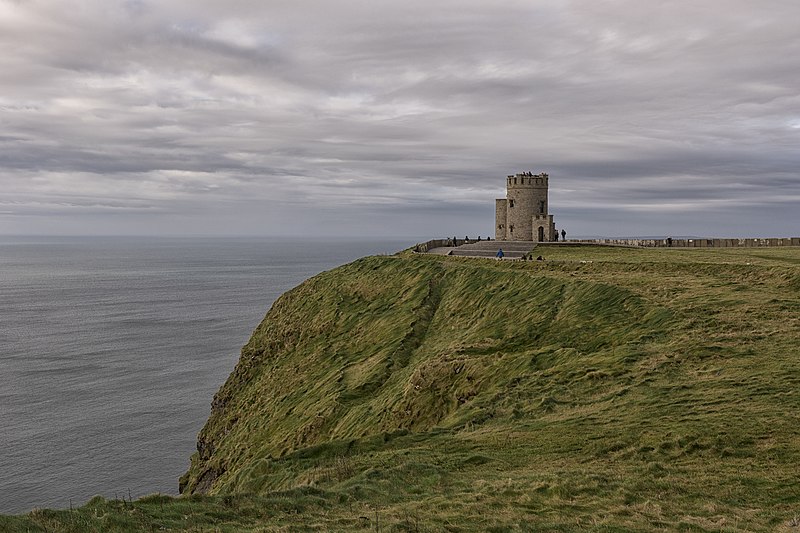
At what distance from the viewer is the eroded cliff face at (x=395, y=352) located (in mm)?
26234

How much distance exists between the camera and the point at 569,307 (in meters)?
32.7

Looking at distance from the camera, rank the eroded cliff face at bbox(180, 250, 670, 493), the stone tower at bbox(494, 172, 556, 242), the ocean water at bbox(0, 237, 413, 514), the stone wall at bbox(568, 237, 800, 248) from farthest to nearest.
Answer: the stone tower at bbox(494, 172, 556, 242), the stone wall at bbox(568, 237, 800, 248), the ocean water at bbox(0, 237, 413, 514), the eroded cliff face at bbox(180, 250, 670, 493)

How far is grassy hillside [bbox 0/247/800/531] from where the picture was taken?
1319 centimetres

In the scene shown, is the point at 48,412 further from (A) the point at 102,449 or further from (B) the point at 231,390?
(B) the point at 231,390

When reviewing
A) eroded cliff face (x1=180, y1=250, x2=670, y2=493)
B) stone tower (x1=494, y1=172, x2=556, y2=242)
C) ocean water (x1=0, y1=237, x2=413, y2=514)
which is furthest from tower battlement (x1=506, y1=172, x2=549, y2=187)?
ocean water (x1=0, y1=237, x2=413, y2=514)

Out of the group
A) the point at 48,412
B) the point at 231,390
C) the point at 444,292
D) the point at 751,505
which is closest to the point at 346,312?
the point at 444,292

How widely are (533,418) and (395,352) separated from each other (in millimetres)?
17392

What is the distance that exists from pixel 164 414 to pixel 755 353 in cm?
5104

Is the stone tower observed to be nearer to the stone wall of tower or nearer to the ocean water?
the stone wall of tower

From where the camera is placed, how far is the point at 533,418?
67.7ft

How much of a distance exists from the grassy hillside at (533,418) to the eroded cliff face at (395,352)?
0.52 ft

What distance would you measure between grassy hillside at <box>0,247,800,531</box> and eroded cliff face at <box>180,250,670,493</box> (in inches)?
6.3

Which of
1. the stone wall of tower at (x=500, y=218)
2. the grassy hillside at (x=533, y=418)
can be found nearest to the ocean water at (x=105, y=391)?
the grassy hillside at (x=533, y=418)

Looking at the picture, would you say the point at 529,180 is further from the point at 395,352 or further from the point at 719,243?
the point at 395,352
